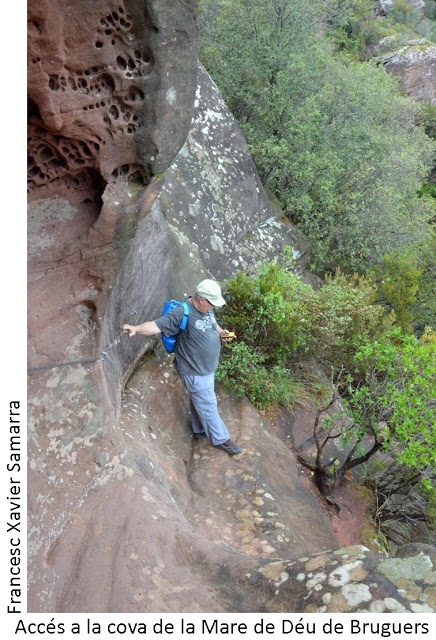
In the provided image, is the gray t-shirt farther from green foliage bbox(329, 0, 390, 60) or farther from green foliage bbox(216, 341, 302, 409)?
green foliage bbox(329, 0, 390, 60)

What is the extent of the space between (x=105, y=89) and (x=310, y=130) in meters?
7.84

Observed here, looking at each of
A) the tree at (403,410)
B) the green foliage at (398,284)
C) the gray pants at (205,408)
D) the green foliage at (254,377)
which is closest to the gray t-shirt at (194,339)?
the gray pants at (205,408)

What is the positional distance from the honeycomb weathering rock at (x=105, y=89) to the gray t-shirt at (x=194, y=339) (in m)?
1.40

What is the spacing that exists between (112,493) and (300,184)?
28.0 feet

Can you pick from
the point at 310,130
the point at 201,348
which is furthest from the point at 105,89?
the point at 310,130

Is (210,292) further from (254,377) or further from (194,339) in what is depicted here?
(254,377)

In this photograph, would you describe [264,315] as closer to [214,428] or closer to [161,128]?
[214,428]

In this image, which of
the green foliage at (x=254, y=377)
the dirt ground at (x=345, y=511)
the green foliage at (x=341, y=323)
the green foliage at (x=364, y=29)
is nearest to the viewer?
the dirt ground at (x=345, y=511)

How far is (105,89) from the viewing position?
3.84 meters

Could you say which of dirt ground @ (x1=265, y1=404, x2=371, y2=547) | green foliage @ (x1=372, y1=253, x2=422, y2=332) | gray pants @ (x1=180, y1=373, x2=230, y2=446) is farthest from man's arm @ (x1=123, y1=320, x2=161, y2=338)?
green foliage @ (x1=372, y1=253, x2=422, y2=332)

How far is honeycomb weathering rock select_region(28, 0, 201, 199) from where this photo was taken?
3434 mm

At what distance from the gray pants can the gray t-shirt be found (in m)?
0.11

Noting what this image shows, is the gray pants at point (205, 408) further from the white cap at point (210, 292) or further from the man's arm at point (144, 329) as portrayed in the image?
the white cap at point (210, 292)

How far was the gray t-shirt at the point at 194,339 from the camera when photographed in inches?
201
